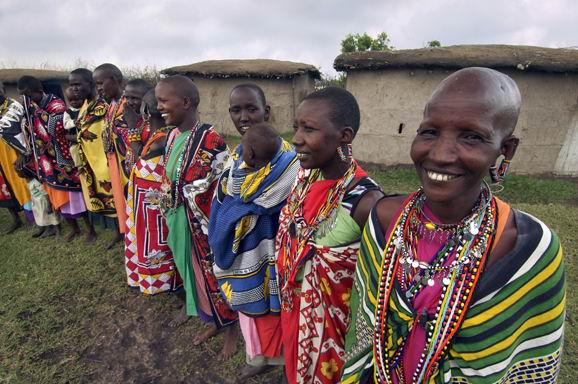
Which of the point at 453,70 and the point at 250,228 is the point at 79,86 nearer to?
the point at 250,228

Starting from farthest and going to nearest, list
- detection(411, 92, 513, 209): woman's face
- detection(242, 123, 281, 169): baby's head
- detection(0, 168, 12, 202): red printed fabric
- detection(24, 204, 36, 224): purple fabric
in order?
detection(24, 204, 36, 224): purple fabric → detection(0, 168, 12, 202): red printed fabric → detection(242, 123, 281, 169): baby's head → detection(411, 92, 513, 209): woman's face

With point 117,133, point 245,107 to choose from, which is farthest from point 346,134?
point 117,133

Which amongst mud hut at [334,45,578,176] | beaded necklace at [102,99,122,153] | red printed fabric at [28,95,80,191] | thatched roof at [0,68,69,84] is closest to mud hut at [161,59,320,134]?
thatched roof at [0,68,69,84]

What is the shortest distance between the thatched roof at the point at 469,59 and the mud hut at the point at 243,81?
15.4 ft

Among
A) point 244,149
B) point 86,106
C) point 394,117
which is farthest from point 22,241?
point 394,117

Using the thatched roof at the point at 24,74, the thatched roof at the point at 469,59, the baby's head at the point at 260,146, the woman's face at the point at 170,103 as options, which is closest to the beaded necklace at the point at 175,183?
the woman's face at the point at 170,103

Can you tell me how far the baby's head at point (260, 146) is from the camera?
6.18 ft

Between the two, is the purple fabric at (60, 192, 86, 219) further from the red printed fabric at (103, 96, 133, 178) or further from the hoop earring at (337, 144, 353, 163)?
the hoop earring at (337, 144, 353, 163)

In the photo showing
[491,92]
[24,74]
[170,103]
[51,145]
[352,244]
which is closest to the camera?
[491,92]

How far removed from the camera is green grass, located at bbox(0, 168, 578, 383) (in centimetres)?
256

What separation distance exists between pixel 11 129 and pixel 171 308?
10.2 ft

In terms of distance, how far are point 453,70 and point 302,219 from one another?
20.0 feet

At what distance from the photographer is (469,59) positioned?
20.1ft

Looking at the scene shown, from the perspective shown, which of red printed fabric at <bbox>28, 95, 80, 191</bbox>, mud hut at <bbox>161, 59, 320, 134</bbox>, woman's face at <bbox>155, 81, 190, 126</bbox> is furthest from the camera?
mud hut at <bbox>161, 59, 320, 134</bbox>
